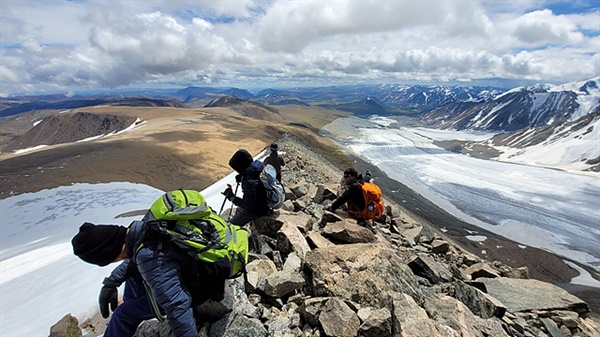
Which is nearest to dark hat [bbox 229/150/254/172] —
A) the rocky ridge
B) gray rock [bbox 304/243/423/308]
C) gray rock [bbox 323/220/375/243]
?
the rocky ridge

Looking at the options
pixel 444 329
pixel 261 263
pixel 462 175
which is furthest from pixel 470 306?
pixel 462 175

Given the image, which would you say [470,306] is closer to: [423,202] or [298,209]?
[298,209]

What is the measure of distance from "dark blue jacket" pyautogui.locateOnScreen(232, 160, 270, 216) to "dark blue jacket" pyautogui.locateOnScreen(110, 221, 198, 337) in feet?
11.6

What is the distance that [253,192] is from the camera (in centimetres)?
696

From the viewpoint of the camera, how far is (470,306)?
551cm

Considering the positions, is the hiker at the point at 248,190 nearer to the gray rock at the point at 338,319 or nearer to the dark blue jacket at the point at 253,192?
the dark blue jacket at the point at 253,192

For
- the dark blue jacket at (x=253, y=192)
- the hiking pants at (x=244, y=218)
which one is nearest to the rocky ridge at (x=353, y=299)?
the hiking pants at (x=244, y=218)

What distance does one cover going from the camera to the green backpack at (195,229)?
10.4ft

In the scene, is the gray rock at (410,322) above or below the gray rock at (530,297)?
above

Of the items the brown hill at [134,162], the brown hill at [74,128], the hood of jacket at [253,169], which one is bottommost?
the brown hill at [74,128]

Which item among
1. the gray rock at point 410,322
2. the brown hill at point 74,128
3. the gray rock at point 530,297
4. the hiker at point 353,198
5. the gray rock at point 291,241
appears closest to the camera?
the gray rock at point 410,322

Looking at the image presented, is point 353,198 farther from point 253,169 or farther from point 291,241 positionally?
point 253,169

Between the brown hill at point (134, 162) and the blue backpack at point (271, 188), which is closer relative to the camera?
the blue backpack at point (271, 188)

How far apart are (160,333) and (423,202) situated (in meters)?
52.8
